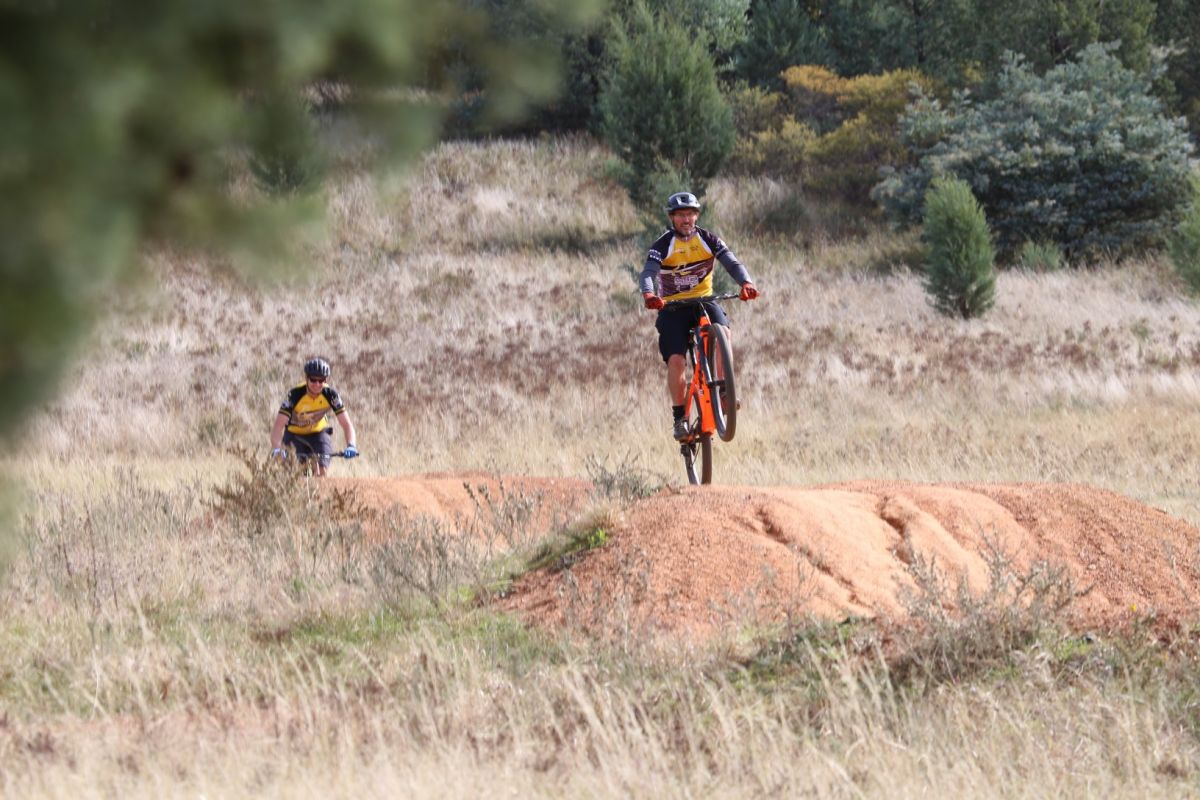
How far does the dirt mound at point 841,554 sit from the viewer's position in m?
6.42

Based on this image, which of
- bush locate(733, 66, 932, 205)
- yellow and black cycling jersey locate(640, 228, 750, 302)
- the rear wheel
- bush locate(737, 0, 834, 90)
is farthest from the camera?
bush locate(737, 0, 834, 90)

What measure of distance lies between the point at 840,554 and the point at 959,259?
19237mm

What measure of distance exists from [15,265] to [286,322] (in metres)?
26.0

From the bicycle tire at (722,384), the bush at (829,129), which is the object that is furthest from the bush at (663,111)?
the bicycle tire at (722,384)

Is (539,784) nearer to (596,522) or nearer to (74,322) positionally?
(74,322)

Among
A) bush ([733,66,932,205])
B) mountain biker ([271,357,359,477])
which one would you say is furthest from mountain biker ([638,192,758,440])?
bush ([733,66,932,205])

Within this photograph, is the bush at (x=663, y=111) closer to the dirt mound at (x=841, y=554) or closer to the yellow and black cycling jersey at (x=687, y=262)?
the yellow and black cycling jersey at (x=687, y=262)

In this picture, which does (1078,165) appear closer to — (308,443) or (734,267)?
(734,267)

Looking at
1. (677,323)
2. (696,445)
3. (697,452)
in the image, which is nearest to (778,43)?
(697,452)

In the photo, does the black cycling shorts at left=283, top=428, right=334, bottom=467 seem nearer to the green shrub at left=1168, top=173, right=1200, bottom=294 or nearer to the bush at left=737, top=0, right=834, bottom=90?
the green shrub at left=1168, top=173, right=1200, bottom=294

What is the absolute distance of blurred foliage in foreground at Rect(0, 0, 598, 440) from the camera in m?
1.89

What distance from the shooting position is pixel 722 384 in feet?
32.5

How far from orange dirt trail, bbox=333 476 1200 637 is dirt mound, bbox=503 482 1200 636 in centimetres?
1

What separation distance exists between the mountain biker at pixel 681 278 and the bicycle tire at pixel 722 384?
23 cm
